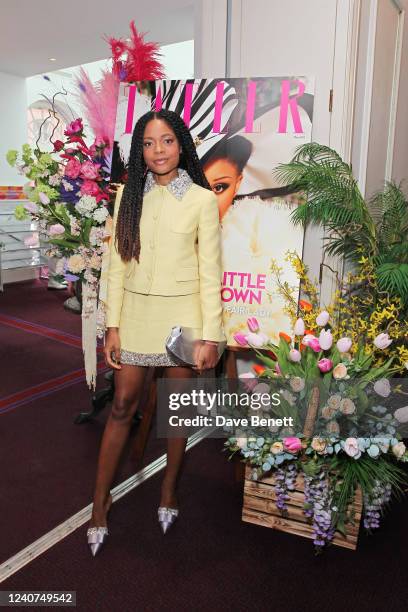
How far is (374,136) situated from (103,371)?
2358mm

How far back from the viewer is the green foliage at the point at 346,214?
217cm

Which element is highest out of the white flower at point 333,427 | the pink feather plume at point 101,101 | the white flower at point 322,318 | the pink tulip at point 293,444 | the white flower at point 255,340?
the pink feather plume at point 101,101

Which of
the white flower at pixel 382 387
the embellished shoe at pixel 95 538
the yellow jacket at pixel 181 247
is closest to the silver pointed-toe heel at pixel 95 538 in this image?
the embellished shoe at pixel 95 538

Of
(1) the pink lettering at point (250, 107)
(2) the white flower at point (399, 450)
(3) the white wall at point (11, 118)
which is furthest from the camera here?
(3) the white wall at point (11, 118)

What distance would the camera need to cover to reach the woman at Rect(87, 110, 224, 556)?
71.8 inches

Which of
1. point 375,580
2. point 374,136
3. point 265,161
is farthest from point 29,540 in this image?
→ point 374,136

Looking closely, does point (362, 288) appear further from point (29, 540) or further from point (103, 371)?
point (103, 371)

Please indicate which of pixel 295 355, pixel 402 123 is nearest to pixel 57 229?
pixel 295 355

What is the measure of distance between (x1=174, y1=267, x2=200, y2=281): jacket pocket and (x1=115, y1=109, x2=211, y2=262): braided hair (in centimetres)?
15

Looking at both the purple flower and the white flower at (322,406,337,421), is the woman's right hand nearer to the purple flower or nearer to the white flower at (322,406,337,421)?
the white flower at (322,406,337,421)

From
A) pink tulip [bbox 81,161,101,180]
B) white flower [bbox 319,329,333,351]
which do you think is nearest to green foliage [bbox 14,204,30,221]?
pink tulip [bbox 81,161,101,180]

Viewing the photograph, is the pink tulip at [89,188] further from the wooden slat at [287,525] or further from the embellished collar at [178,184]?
the wooden slat at [287,525]

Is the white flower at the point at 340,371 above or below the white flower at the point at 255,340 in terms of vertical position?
below

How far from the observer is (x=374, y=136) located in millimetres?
2854
